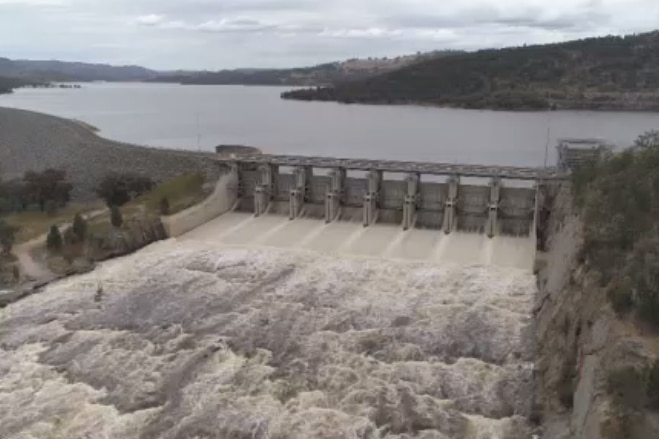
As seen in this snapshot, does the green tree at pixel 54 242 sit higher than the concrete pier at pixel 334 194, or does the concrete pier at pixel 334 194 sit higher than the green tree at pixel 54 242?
the concrete pier at pixel 334 194

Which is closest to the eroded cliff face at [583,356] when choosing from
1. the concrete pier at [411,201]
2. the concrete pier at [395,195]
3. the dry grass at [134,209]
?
the concrete pier at [395,195]

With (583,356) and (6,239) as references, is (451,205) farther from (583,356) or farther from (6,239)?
(6,239)

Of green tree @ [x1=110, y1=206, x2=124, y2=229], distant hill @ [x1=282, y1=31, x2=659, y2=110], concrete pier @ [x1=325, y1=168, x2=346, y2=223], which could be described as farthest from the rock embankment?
distant hill @ [x1=282, y1=31, x2=659, y2=110]

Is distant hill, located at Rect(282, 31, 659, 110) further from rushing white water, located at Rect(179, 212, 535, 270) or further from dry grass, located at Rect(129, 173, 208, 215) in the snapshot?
rushing white water, located at Rect(179, 212, 535, 270)

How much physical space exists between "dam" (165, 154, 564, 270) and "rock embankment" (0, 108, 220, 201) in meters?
2.88

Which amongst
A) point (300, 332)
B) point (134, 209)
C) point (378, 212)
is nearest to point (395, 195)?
point (378, 212)

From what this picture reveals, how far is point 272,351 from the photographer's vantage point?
63.0ft

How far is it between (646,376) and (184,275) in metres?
17.3

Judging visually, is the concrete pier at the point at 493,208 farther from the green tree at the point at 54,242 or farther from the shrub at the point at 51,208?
the shrub at the point at 51,208

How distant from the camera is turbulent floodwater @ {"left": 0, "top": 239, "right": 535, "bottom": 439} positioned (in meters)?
15.7

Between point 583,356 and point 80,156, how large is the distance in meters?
41.3

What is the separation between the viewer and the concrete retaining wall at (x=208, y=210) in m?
30.7

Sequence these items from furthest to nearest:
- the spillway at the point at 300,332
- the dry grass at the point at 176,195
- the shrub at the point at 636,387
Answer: the dry grass at the point at 176,195 → the spillway at the point at 300,332 → the shrub at the point at 636,387

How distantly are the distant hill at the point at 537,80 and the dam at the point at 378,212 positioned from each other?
67.6 meters
